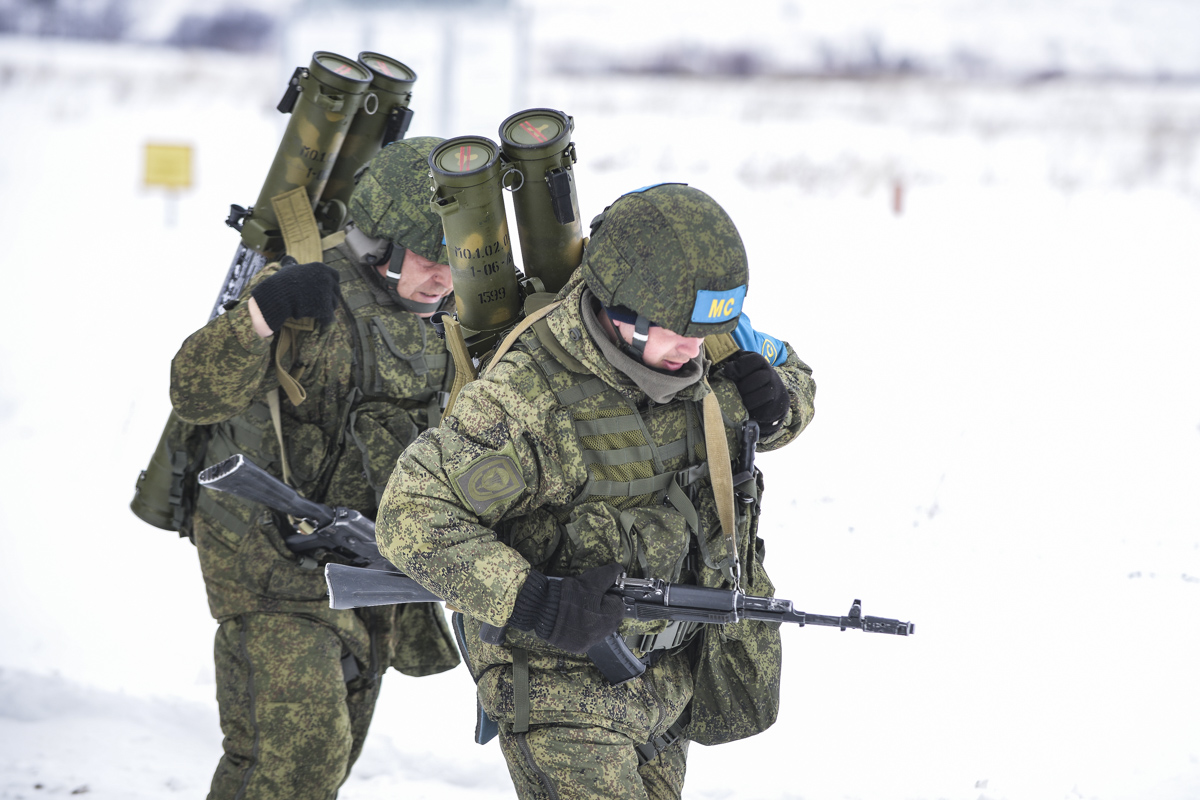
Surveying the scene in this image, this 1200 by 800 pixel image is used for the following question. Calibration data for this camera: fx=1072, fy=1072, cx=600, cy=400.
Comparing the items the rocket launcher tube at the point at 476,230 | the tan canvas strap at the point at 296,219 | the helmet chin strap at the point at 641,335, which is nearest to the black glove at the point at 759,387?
the helmet chin strap at the point at 641,335

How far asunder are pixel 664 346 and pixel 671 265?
0.58 ft

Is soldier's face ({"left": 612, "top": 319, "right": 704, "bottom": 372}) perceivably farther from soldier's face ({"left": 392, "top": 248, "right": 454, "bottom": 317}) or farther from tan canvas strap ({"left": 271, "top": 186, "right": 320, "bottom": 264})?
tan canvas strap ({"left": 271, "top": 186, "right": 320, "bottom": 264})

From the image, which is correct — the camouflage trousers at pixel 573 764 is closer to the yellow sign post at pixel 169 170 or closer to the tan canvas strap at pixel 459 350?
the tan canvas strap at pixel 459 350

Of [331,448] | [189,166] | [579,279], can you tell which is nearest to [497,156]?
[579,279]

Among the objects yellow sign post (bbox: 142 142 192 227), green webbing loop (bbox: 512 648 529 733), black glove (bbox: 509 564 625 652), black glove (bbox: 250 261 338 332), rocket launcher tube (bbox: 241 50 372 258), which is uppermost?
yellow sign post (bbox: 142 142 192 227)

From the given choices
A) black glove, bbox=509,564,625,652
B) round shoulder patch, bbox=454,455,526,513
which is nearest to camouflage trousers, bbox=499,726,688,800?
black glove, bbox=509,564,625,652

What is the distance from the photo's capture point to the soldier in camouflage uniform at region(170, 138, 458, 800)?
322 centimetres

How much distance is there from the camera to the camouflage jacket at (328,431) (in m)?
3.28

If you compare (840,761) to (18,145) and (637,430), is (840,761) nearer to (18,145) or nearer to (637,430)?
(637,430)

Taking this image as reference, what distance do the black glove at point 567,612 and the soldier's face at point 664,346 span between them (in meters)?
0.50

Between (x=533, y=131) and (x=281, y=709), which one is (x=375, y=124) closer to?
(x=533, y=131)

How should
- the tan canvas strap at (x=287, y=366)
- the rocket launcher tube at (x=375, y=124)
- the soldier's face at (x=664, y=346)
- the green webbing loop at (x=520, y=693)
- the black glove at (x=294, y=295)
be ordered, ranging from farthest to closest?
the rocket launcher tube at (x=375, y=124) < the tan canvas strap at (x=287, y=366) < the black glove at (x=294, y=295) < the green webbing loop at (x=520, y=693) < the soldier's face at (x=664, y=346)

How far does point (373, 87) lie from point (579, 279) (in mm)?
1599

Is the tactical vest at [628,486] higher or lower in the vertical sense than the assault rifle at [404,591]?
higher
